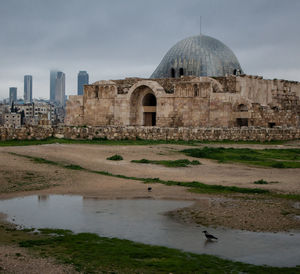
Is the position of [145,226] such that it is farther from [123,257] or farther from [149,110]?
[149,110]

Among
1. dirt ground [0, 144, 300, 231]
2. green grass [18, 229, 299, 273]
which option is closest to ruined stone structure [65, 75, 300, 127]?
dirt ground [0, 144, 300, 231]

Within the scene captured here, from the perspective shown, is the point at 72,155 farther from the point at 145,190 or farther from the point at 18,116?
the point at 18,116

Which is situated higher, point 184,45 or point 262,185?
point 184,45

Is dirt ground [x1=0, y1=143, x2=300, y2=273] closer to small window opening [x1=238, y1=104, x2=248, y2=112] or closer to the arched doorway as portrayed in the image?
small window opening [x1=238, y1=104, x2=248, y2=112]

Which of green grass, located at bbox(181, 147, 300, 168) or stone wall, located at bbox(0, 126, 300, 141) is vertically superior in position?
stone wall, located at bbox(0, 126, 300, 141)

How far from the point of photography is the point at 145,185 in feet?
36.7

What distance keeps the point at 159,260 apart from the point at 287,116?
26.9 metres

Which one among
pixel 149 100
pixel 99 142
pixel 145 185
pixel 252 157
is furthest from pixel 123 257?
pixel 149 100

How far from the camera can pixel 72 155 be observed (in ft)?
53.3

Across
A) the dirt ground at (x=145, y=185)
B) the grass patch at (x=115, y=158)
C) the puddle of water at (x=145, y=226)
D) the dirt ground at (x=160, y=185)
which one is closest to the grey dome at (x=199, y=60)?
the dirt ground at (x=145, y=185)

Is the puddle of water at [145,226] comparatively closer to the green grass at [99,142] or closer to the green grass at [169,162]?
the green grass at [169,162]

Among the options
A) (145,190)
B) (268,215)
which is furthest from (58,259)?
(145,190)

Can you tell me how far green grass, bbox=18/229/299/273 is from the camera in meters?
5.34

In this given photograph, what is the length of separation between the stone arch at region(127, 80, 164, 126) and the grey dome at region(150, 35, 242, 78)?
7.12 metres
